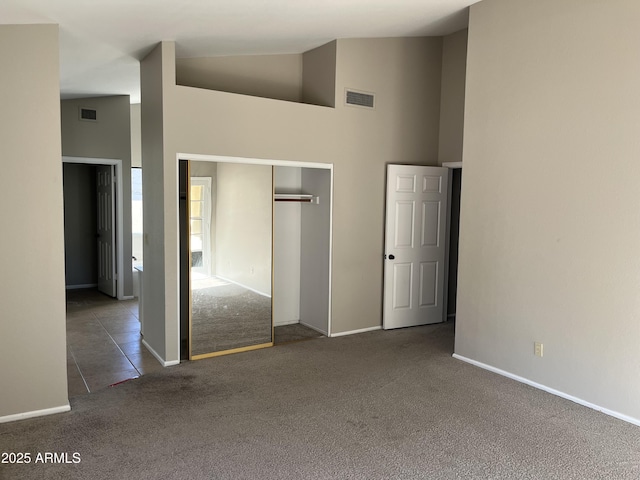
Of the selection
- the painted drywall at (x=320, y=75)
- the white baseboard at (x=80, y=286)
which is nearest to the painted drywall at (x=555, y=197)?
the painted drywall at (x=320, y=75)

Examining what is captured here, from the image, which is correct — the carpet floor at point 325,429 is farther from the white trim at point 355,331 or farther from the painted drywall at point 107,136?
the painted drywall at point 107,136

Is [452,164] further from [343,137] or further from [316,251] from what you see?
[316,251]

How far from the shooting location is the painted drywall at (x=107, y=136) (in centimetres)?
682

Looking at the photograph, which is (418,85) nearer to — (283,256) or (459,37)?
(459,37)

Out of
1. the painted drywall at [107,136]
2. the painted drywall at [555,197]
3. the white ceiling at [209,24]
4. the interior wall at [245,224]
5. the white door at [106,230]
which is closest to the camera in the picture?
the white ceiling at [209,24]

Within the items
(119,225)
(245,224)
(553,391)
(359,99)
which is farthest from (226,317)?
(119,225)

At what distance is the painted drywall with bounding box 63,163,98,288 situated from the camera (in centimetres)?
787

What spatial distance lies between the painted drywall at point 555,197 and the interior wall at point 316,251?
143 cm

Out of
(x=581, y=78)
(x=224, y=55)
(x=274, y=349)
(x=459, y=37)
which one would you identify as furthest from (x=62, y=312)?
(x=459, y=37)

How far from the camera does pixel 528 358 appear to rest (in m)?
4.05

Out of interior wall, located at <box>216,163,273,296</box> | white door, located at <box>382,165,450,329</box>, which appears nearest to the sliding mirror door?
interior wall, located at <box>216,163,273,296</box>

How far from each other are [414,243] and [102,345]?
3.56 metres

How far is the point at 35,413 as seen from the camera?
11.0ft

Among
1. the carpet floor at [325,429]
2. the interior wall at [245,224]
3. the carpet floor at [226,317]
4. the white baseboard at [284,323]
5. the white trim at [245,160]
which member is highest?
the white trim at [245,160]
